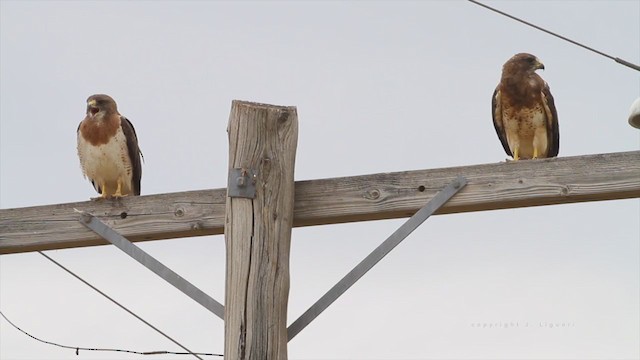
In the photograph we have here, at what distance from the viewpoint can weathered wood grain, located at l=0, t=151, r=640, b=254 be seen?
4.97m

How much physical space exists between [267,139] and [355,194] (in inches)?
18.8

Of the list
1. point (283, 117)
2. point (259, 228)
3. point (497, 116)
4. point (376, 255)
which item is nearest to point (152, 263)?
point (259, 228)

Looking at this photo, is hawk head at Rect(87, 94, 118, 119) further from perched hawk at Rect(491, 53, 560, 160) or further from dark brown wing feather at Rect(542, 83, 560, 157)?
dark brown wing feather at Rect(542, 83, 560, 157)

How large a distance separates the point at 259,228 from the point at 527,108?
336cm

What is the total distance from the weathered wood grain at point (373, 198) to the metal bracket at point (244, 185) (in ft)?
0.89

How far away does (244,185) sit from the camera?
16.5 ft

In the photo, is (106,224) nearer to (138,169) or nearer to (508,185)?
(508,185)

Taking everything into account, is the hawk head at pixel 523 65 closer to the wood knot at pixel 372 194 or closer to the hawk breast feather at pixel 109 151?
the hawk breast feather at pixel 109 151

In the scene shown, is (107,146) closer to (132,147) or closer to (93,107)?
(132,147)

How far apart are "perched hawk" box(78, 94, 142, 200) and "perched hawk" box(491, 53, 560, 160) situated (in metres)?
2.58

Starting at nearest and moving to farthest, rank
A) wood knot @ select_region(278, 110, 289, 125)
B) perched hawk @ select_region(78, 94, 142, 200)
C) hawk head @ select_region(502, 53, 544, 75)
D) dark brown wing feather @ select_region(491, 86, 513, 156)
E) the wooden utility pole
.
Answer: the wooden utility pole, wood knot @ select_region(278, 110, 289, 125), hawk head @ select_region(502, 53, 544, 75), perched hawk @ select_region(78, 94, 142, 200), dark brown wing feather @ select_region(491, 86, 513, 156)

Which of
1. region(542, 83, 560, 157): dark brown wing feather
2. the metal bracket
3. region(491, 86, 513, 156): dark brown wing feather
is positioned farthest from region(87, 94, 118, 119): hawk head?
the metal bracket

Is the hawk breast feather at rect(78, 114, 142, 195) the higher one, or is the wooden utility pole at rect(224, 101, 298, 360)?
the hawk breast feather at rect(78, 114, 142, 195)

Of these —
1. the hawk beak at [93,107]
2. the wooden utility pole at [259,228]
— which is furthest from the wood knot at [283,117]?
the hawk beak at [93,107]
